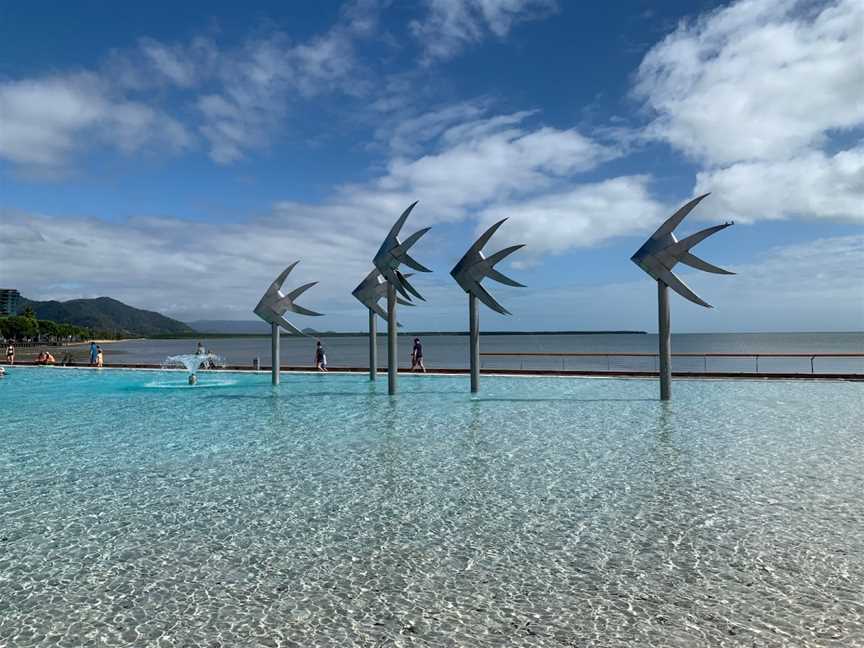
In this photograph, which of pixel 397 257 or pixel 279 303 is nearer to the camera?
pixel 397 257

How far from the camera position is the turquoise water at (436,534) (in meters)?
4.56

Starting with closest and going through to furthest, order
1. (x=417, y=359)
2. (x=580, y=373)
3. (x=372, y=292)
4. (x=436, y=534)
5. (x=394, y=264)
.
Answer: (x=436, y=534), (x=394, y=264), (x=372, y=292), (x=580, y=373), (x=417, y=359)

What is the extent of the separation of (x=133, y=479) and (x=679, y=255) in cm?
1469

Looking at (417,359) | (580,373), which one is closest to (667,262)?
(580,373)

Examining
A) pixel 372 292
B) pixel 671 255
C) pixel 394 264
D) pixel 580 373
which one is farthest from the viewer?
pixel 580 373

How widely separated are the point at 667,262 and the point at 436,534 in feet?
43.0

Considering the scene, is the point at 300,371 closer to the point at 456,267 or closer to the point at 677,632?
the point at 456,267

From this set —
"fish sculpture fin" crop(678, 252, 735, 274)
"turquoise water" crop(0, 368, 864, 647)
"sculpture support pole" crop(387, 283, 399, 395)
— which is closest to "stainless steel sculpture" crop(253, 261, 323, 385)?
"sculpture support pole" crop(387, 283, 399, 395)

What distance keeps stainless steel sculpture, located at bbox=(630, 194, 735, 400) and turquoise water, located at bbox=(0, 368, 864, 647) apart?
12.8 ft

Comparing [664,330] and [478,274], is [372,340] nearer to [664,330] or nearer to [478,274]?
[478,274]

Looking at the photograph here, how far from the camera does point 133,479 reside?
352 inches

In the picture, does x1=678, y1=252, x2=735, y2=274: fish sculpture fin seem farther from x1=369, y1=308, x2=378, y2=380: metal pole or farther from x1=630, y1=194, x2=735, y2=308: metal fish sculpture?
x1=369, y1=308, x2=378, y2=380: metal pole

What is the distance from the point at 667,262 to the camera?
17.0 metres

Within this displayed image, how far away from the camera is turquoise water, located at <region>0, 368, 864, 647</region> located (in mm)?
4562
